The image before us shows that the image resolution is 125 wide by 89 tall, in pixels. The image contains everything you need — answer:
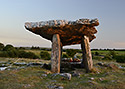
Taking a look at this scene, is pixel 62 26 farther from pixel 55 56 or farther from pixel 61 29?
pixel 55 56

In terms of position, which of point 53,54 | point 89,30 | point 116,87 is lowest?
point 116,87

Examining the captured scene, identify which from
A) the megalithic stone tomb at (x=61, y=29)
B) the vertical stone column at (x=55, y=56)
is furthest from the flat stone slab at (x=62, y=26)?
the vertical stone column at (x=55, y=56)

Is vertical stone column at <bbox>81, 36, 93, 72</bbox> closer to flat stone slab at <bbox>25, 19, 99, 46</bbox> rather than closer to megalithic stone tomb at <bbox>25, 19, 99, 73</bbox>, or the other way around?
megalithic stone tomb at <bbox>25, 19, 99, 73</bbox>

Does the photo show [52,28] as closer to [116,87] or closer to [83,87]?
[83,87]

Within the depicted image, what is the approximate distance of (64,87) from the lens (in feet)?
19.9

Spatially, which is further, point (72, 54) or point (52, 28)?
point (72, 54)

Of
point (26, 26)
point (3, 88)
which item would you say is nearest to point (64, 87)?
point (3, 88)

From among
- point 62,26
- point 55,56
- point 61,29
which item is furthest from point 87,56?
point 62,26

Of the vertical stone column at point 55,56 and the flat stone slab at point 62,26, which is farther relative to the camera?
the vertical stone column at point 55,56

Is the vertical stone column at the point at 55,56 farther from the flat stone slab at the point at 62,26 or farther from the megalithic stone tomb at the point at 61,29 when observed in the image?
the flat stone slab at the point at 62,26

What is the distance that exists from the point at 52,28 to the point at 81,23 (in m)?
2.34

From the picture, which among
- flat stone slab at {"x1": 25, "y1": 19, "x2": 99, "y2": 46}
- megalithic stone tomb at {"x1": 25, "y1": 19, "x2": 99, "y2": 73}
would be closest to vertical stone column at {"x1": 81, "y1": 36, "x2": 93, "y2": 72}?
megalithic stone tomb at {"x1": 25, "y1": 19, "x2": 99, "y2": 73}

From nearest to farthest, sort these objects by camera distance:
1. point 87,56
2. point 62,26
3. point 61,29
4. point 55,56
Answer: point 62,26 < point 61,29 < point 55,56 < point 87,56

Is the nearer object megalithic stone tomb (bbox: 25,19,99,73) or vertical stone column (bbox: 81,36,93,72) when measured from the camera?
megalithic stone tomb (bbox: 25,19,99,73)
